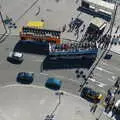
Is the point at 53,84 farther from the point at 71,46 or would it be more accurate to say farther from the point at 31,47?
the point at 31,47

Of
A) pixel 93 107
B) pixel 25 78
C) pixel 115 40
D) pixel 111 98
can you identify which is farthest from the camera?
pixel 115 40

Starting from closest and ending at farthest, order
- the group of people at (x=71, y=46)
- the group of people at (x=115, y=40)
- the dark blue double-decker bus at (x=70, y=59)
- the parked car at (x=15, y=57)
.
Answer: the parked car at (x=15, y=57) → the dark blue double-decker bus at (x=70, y=59) → the group of people at (x=71, y=46) → the group of people at (x=115, y=40)

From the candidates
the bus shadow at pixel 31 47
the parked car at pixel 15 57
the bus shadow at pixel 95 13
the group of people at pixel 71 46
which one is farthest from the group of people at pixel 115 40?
the parked car at pixel 15 57

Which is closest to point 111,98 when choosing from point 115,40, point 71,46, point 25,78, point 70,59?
point 70,59

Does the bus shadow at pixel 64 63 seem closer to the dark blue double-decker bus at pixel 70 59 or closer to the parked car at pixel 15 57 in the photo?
the dark blue double-decker bus at pixel 70 59

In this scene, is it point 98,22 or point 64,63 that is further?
point 98,22

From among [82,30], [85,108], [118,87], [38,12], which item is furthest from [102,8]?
[85,108]

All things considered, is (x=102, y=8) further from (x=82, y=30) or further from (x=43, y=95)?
(x=43, y=95)

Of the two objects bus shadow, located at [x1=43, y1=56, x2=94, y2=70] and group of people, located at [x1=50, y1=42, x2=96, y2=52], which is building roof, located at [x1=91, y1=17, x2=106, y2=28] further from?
bus shadow, located at [x1=43, y1=56, x2=94, y2=70]
